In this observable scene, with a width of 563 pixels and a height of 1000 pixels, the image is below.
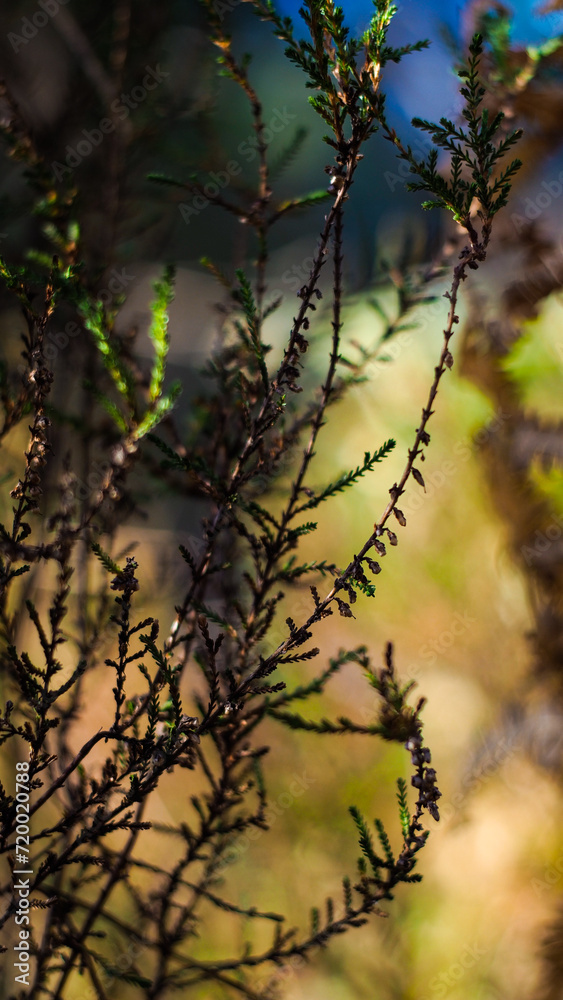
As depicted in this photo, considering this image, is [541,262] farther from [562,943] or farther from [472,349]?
[562,943]

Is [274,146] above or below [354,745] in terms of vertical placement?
above

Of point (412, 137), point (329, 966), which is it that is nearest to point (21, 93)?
point (412, 137)

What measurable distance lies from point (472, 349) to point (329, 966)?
9.15 feet

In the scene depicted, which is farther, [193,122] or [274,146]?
[274,146]

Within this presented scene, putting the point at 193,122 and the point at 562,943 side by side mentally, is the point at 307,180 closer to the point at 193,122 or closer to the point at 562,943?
the point at 193,122

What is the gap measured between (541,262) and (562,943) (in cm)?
247

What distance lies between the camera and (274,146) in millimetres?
4488

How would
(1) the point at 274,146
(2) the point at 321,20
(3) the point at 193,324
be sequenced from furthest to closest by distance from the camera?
(1) the point at 274,146 < (3) the point at 193,324 < (2) the point at 321,20

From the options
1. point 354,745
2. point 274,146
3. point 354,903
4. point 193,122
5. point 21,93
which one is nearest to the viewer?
point 193,122

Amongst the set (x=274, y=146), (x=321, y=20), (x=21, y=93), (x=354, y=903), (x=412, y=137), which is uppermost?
(x=274, y=146)

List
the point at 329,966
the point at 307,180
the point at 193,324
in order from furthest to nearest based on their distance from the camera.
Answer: the point at 307,180 < the point at 193,324 < the point at 329,966

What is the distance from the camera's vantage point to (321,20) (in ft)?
2.93

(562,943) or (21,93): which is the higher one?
(21,93)

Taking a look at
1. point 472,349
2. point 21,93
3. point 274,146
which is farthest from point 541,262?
point 274,146
